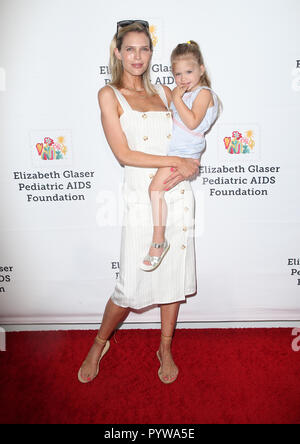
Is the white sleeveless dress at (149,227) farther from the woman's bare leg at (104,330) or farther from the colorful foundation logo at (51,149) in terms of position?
the colorful foundation logo at (51,149)

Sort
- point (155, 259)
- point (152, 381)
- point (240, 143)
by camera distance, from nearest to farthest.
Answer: point (155, 259) → point (152, 381) → point (240, 143)

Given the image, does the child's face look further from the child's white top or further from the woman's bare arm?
the woman's bare arm

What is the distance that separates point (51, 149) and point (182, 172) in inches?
41.0

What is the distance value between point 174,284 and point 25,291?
1308 millimetres

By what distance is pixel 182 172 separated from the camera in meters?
1.87

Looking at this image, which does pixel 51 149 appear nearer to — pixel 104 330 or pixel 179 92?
pixel 179 92

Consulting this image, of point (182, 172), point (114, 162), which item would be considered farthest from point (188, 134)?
point (114, 162)

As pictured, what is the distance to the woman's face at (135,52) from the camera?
1839 millimetres

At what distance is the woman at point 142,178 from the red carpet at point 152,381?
0.14m

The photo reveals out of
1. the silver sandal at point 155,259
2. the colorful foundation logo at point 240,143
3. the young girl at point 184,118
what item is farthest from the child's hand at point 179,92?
the silver sandal at point 155,259

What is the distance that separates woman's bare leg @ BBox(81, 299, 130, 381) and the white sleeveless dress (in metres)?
0.08

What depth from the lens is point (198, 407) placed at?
204 centimetres

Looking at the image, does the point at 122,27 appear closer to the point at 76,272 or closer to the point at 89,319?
the point at 76,272

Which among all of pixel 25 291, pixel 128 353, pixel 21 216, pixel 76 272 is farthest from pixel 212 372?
pixel 21 216
